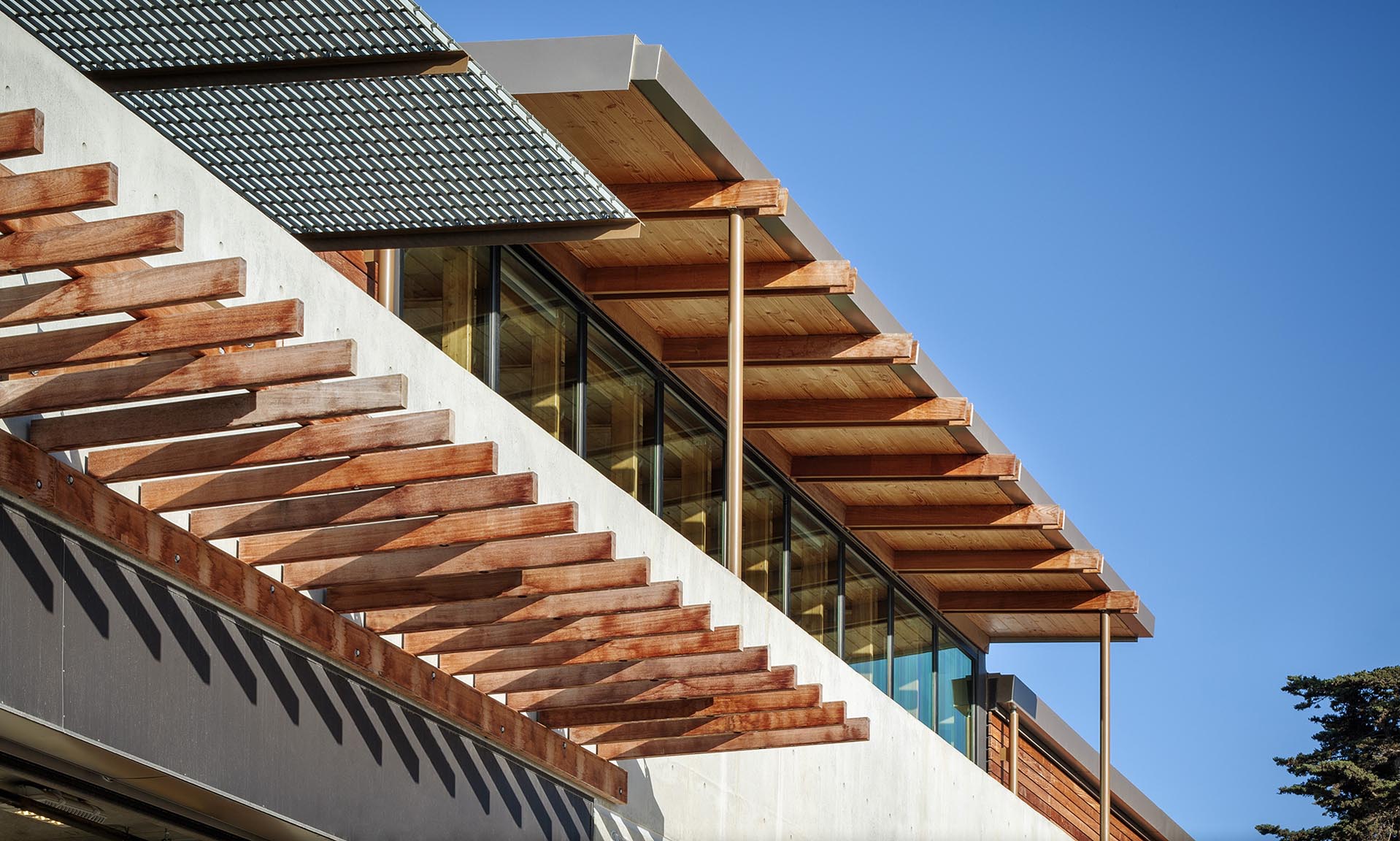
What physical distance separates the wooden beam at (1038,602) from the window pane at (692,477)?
4439 mm

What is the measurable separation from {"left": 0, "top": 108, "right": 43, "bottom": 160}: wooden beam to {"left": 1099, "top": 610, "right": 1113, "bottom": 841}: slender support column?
13.1 metres

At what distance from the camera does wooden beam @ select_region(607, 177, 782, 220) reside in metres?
10.8

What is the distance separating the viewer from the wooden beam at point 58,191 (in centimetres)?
532

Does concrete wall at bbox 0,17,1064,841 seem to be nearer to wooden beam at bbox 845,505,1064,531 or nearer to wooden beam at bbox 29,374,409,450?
wooden beam at bbox 29,374,409,450

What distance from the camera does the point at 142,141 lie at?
281 inches

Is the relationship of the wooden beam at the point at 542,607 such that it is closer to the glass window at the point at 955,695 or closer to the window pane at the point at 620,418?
the window pane at the point at 620,418

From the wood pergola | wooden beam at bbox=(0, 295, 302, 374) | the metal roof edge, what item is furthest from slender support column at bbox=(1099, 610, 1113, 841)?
wooden beam at bbox=(0, 295, 302, 374)

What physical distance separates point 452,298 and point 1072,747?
14.2m

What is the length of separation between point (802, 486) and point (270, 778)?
30.4 feet

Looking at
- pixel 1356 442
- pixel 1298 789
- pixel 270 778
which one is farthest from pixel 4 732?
pixel 1356 442

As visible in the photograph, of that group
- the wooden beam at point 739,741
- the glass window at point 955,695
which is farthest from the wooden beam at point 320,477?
the glass window at point 955,695

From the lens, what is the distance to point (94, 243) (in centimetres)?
560

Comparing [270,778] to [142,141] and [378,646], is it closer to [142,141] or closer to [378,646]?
[378,646]

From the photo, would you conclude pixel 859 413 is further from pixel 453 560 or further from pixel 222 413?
pixel 222 413
